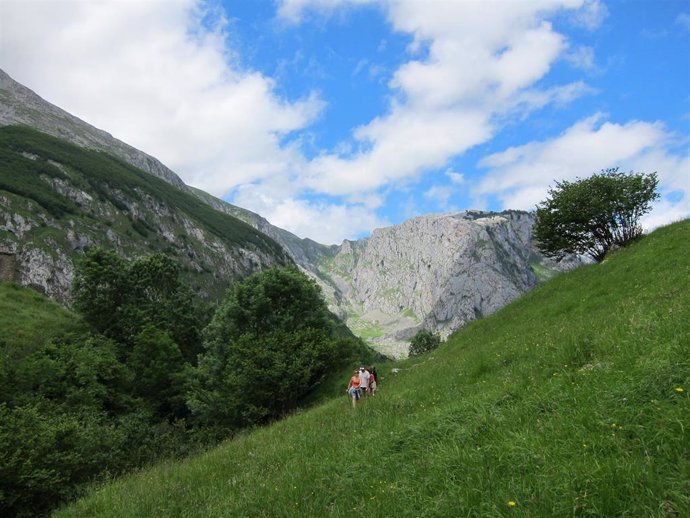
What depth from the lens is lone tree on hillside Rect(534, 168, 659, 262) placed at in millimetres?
32906

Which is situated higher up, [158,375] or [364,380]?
[158,375]

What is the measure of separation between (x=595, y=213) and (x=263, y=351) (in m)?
30.2

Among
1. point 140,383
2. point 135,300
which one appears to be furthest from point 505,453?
point 135,300

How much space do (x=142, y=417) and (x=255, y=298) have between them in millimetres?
14919

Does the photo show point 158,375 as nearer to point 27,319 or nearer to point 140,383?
point 140,383

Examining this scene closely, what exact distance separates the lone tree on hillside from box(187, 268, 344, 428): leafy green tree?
22504 mm

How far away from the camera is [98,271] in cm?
5725

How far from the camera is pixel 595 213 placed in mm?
33250

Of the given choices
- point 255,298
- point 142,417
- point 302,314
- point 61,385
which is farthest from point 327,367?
point 61,385

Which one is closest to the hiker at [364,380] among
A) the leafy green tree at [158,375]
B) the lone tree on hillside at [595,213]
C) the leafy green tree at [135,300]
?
the lone tree on hillside at [595,213]

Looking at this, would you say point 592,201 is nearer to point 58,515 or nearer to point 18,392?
point 58,515

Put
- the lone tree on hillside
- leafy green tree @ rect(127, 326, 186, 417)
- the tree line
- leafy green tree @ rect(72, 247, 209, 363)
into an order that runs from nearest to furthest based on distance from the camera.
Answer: the tree line, the lone tree on hillside, leafy green tree @ rect(127, 326, 186, 417), leafy green tree @ rect(72, 247, 209, 363)

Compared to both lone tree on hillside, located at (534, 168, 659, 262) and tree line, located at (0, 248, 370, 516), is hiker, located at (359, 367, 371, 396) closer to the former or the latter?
tree line, located at (0, 248, 370, 516)

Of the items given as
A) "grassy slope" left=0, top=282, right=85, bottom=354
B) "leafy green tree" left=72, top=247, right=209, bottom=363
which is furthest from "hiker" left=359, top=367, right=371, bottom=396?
"leafy green tree" left=72, top=247, right=209, bottom=363
